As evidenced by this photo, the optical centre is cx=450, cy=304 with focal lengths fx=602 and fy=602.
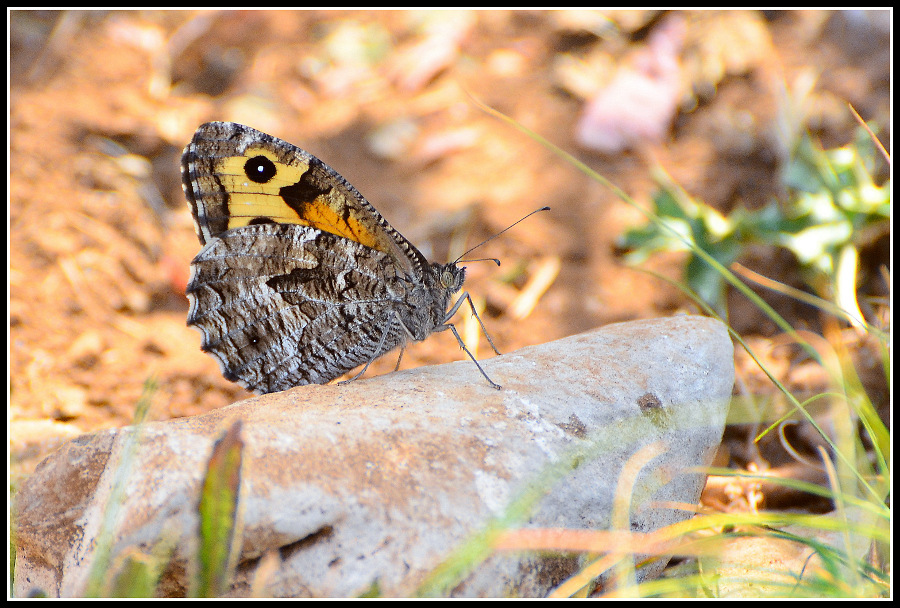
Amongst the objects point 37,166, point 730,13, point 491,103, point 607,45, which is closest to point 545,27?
point 607,45

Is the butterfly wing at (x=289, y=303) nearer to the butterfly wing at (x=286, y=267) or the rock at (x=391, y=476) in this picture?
the butterfly wing at (x=286, y=267)

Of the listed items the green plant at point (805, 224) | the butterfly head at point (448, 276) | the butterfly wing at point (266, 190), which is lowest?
the green plant at point (805, 224)

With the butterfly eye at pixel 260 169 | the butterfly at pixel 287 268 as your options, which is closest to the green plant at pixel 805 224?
the butterfly at pixel 287 268

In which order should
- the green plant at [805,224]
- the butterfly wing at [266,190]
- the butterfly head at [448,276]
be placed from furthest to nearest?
the green plant at [805,224]
the butterfly head at [448,276]
the butterfly wing at [266,190]

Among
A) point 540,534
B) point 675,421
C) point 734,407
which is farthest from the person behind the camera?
point 734,407

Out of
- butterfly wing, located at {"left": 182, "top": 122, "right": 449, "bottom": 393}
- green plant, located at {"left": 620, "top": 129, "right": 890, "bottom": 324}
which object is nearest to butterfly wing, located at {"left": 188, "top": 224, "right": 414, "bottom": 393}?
butterfly wing, located at {"left": 182, "top": 122, "right": 449, "bottom": 393}

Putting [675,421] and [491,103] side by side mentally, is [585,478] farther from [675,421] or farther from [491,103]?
[491,103]

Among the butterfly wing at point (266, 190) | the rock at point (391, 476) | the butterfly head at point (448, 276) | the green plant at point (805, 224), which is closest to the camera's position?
the rock at point (391, 476)

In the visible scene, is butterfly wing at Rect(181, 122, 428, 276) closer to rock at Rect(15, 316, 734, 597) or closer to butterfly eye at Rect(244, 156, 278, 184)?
butterfly eye at Rect(244, 156, 278, 184)
